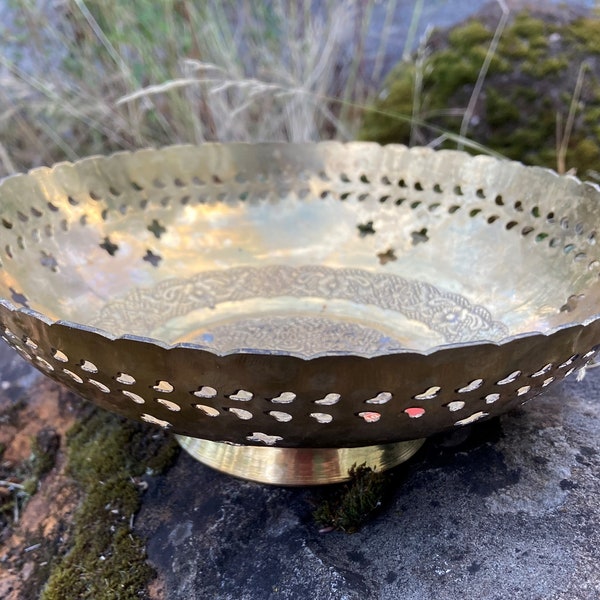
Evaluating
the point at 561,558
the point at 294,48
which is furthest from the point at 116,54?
the point at 561,558

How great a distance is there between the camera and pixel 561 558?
0.82 meters

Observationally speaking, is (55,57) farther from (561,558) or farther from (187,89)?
(561,558)

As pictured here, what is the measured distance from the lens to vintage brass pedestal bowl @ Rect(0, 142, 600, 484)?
77 centimetres

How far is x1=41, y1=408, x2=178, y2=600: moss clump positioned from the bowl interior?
25 cm

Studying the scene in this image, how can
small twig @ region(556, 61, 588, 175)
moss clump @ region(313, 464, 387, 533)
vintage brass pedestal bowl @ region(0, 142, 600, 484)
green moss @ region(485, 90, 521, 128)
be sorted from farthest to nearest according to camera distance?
green moss @ region(485, 90, 521, 128) < small twig @ region(556, 61, 588, 175) < moss clump @ region(313, 464, 387, 533) < vintage brass pedestal bowl @ region(0, 142, 600, 484)

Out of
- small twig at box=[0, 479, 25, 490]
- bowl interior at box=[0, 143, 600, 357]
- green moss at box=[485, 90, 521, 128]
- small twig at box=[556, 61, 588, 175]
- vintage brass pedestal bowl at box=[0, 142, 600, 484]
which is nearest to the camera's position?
vintage brass pedestal bowl at box=[0, 142, 600, 484]

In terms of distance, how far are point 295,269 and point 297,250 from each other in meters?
0.06

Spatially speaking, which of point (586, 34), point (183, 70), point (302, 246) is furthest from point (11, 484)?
point (586, 34)

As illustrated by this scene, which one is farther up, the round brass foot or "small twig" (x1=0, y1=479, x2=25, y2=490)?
the round brass foot

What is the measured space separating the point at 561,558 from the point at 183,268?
3.55 feet

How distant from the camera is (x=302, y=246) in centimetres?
165

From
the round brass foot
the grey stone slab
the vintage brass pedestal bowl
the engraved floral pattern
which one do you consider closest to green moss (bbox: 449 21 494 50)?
the vintage brass pedestal bowl

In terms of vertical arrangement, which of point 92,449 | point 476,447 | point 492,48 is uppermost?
point 492,48

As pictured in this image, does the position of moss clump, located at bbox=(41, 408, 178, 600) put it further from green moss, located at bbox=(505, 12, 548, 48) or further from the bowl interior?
green moss, located at bbox=(505, 12, 548, 48)
